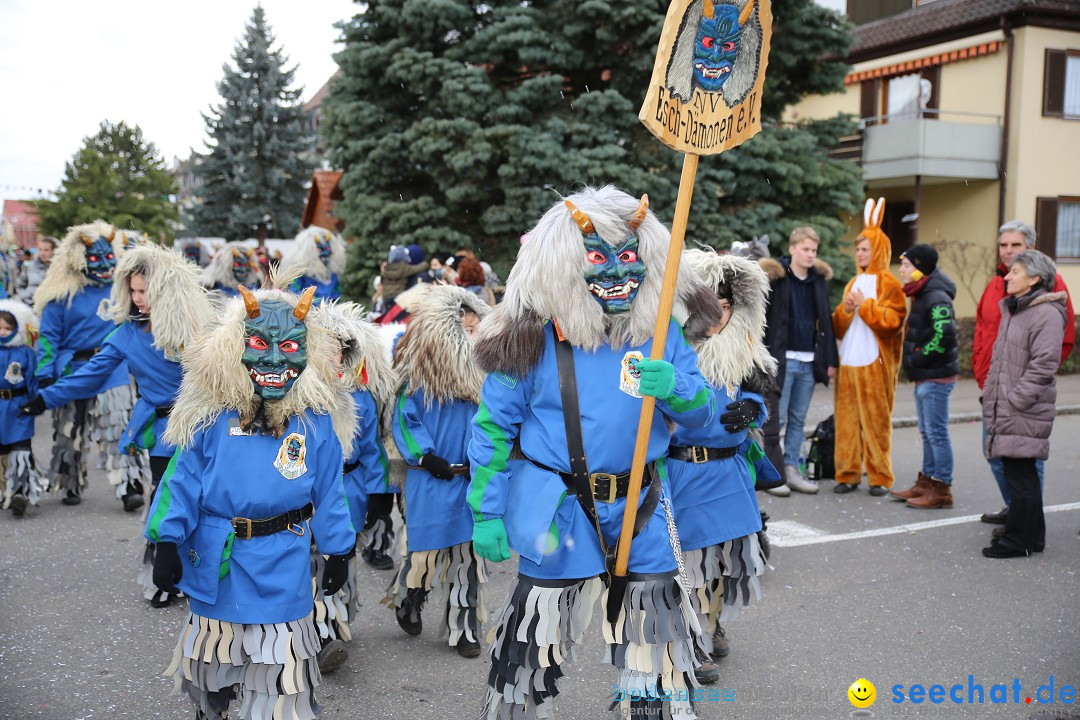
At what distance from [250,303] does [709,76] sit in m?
1.83

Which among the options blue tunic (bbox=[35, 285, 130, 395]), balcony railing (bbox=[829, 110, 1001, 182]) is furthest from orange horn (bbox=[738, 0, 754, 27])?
balcony railing (bbox=[829, 110, 1001, 182])

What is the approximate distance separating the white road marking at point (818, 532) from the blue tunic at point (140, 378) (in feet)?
13.6

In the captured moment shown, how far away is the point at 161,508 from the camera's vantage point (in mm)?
3289

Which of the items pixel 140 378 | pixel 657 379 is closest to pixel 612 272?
pixel 657 379

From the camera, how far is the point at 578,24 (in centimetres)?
1272

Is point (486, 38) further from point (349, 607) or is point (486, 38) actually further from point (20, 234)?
point (20, 234)

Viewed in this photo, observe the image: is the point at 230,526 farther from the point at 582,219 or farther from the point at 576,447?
the point at 582,219

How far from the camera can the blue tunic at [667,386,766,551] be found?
4.19 m

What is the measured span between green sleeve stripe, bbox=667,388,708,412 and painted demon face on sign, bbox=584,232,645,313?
37 centimetres

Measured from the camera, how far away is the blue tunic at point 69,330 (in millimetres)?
7586

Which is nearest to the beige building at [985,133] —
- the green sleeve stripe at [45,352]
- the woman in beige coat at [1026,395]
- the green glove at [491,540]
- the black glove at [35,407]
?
the woman in beige coat at [1026,395]

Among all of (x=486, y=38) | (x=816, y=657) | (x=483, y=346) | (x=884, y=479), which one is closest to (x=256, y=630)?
(x=483, y=346)

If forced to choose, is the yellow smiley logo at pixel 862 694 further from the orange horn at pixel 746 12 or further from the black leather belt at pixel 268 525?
the orange horn at pixel 746 12

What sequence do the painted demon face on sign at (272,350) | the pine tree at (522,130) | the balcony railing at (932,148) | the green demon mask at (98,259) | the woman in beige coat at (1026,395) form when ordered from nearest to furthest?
the painted demon face on sign at (272,350), the woman in beige coat at (1026,395), the green demon mask at (98,259), the pine tree at (522,130), the balcony railing at (932,148)
